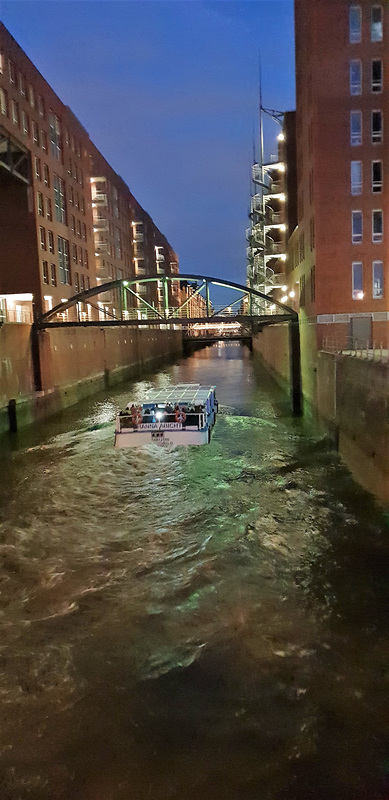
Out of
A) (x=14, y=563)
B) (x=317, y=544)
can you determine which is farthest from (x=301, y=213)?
(x=14, y=563)

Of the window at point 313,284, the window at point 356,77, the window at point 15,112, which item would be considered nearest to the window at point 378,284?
the window at point 313,284

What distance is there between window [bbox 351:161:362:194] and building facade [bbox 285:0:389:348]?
0.05 meters

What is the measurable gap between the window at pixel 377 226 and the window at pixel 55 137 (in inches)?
1192

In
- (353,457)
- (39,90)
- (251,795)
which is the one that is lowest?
(251,795)

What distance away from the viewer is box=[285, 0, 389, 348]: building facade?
2842 centimetres

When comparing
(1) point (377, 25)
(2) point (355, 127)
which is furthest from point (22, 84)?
(2) point (355, 127)

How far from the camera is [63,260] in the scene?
1913 inches

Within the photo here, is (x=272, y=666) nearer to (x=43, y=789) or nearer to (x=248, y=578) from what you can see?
(x=248, y=578)

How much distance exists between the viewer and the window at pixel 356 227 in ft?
96.1

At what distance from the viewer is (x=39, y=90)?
43.2 meters

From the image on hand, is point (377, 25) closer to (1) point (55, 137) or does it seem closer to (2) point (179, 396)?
(2) point (179, 396)

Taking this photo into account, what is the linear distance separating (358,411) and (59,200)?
39.4 m

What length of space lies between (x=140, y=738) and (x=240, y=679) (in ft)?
5.66

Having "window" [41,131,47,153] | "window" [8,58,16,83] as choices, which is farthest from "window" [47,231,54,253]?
"window" [8,58,16,83]
